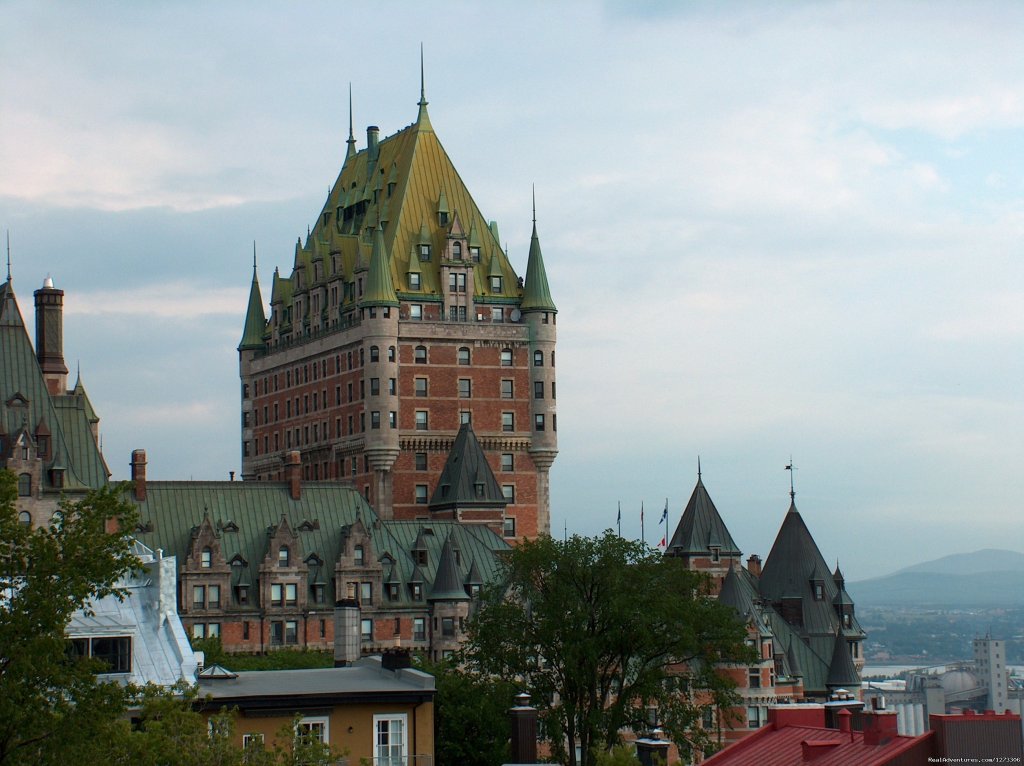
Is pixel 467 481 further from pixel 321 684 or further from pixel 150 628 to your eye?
pixel 321 684

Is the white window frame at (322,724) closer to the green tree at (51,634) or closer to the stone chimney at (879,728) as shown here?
the green tree at (51,634)

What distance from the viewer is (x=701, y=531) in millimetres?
153000

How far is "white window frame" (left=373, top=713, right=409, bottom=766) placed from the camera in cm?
6394

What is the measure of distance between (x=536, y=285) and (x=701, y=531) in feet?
79.4

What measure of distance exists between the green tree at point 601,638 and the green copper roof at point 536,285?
2948 inches

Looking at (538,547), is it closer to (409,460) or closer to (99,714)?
(99,714)

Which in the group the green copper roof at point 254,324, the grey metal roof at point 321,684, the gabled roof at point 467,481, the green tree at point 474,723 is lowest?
the green tree at point 474,723

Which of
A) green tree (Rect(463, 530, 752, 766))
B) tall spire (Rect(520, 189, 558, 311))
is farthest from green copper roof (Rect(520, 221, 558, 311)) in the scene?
green tree (Rect(463, 530, 752, 766))

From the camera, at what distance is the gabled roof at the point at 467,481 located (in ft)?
498

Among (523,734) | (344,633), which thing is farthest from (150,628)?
(344,633)

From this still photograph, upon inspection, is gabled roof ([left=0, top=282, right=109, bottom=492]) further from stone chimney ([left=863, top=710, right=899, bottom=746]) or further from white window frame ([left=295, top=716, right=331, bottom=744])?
stone chimney ([left=863, top=710, right=899, bottom=746])

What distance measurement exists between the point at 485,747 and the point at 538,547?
9.51 meters

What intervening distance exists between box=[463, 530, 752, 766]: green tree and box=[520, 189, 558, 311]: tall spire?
2948 inches

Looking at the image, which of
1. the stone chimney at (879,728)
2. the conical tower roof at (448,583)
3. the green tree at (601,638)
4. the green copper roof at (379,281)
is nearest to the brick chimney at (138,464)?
the conical tower roof at (448,583)
